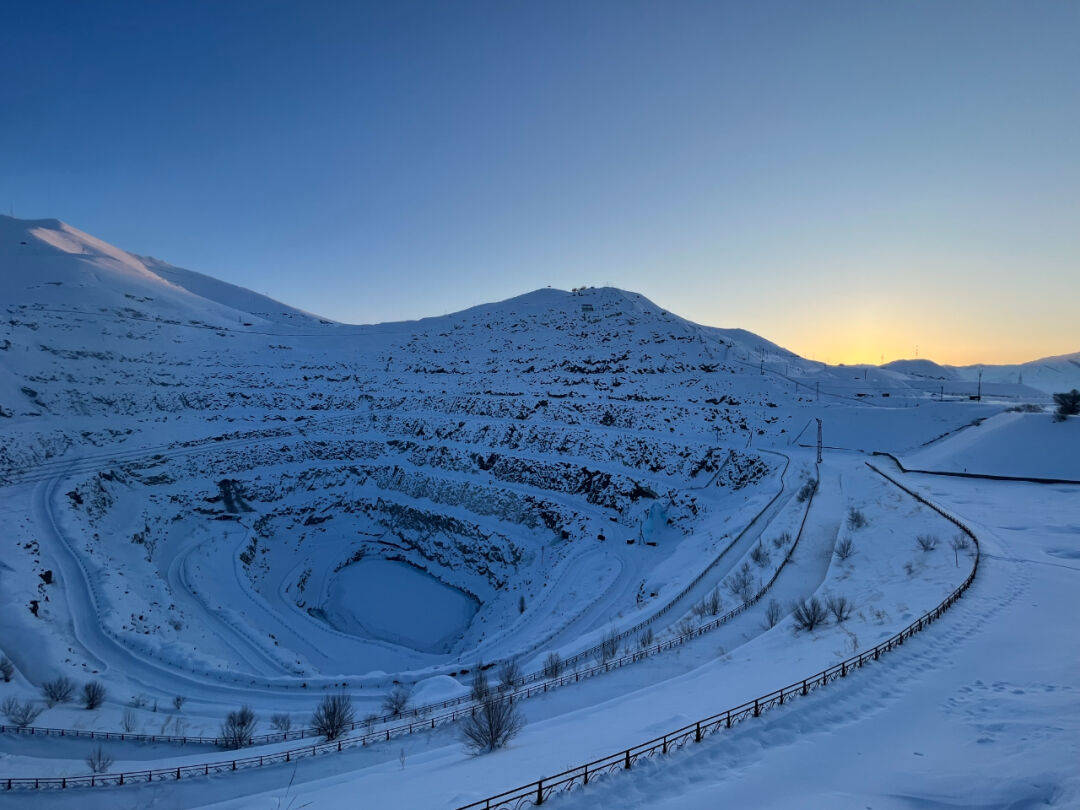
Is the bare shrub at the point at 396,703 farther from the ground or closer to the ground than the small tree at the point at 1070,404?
closer to the ground

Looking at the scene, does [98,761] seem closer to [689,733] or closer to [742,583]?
[689,733]

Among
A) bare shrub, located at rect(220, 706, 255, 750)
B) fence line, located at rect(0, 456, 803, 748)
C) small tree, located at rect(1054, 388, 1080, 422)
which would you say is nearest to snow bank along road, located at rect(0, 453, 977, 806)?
bare shrub, located at rect(220, 706, 255, 750)

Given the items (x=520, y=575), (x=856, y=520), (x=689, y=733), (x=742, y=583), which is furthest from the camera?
(x=520, y=575)

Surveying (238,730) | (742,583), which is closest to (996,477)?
(742,583)

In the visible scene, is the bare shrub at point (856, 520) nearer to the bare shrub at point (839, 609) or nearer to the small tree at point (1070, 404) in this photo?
the bare shrub at point (839, 609)

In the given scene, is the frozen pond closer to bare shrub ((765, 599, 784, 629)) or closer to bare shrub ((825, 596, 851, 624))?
bare shrub ((765, 599, 784, 629))

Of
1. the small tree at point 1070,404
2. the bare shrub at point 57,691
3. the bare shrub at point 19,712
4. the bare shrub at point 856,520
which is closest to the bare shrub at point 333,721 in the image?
the bare shrub at point 19,712

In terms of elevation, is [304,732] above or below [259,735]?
above
